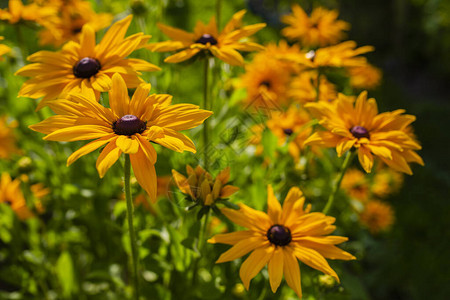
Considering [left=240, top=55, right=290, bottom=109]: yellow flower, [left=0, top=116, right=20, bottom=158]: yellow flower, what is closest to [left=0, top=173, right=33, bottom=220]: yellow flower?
[left=0, top=116, right=20, bottom=158]: yellow flower

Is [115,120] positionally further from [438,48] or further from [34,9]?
[438,48]

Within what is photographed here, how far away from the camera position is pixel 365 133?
0.84 meters

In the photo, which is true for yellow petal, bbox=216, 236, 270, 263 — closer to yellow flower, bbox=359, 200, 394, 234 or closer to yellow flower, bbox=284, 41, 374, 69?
yellow flower, bbox=284, 41, 374, 69

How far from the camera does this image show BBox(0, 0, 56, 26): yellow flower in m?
1.05

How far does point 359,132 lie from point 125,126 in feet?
1.56

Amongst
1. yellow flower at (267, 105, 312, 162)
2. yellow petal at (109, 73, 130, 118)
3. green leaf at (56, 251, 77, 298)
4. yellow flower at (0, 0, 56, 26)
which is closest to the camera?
yellow petal at (109, 73, 130, 118)

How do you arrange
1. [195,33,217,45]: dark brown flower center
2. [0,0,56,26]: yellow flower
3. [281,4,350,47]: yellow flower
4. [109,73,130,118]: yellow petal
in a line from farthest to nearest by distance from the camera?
1. [281,4,350,47]: yellow flower
2. [0,0,56,26]: yellow flower
3. [195,33,217,45]: dark brown flower center
4. [109,73,130,118]: yellow petal

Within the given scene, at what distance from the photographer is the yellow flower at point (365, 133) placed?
78 cm

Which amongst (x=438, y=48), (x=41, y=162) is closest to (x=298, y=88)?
(x=41, y=162)

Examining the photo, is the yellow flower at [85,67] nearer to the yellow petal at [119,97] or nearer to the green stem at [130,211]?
the yellow petal at [119,97]

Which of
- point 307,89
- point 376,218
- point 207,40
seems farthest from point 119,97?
point 376,218

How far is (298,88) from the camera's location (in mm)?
1299

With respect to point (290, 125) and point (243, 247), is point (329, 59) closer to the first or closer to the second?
point (290, 125)

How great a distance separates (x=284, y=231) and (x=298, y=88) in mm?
646
